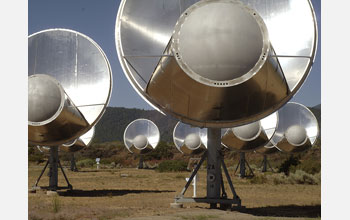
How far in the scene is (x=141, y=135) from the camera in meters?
47.6

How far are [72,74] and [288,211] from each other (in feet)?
31.0

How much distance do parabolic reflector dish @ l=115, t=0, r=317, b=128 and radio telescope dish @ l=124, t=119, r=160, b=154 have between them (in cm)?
3428

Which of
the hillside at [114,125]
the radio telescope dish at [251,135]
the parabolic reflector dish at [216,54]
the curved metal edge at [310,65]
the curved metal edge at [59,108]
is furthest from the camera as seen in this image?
the hillside at [114,125]

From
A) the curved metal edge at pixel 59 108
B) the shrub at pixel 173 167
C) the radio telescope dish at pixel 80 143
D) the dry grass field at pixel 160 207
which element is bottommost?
the shrub at pixel 173 167

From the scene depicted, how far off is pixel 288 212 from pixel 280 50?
5.37 meters

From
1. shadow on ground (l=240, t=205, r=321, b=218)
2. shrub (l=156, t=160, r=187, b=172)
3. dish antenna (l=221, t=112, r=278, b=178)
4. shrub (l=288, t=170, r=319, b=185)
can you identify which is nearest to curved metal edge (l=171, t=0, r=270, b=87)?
shadow on ground (l=240, t=205, r=321, b=218)

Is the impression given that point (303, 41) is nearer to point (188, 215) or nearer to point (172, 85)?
point (172, 85)

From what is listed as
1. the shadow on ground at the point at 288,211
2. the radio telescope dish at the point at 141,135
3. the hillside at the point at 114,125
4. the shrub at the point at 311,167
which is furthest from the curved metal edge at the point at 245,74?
the hillside at the point at 114,125

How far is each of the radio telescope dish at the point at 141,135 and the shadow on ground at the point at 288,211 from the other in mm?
30813

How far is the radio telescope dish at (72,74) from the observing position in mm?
17859

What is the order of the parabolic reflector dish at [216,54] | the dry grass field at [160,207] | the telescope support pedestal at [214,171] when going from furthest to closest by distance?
the telescope support pedestal at [214,171] < the dry grass field at [160,207] < the parabolic reflector dish at [216,54]

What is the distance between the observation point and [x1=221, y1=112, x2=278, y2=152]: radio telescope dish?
28094 mm

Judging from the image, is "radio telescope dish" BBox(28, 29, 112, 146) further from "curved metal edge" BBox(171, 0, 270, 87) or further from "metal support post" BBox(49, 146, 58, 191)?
"curved metal edge" BBox(171, 0, 270, 87)

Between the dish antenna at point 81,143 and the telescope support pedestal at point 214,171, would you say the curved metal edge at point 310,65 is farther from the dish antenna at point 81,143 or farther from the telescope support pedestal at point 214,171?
the dish antenna at point 81,143
